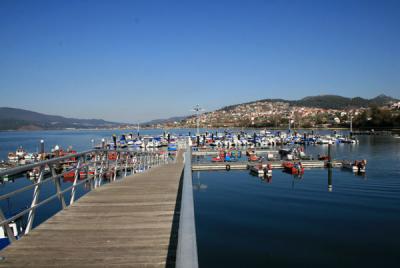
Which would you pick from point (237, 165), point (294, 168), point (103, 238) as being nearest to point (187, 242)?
point (103, 238)

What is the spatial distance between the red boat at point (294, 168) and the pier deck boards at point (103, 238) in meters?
27.4

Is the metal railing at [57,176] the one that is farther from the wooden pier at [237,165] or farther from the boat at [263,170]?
the wooden pier at [237,165]

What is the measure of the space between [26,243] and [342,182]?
2858cm

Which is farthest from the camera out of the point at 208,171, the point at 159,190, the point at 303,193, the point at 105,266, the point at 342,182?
the point at 208,171

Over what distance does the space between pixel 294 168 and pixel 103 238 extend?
3031 cm

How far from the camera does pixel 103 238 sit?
4.46 meters

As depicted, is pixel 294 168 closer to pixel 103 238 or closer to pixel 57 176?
pixel 57 176

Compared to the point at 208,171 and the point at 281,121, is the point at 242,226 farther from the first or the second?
the point at 281,121

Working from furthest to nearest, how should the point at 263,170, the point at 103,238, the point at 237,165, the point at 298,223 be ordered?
the point at 237,165, the point at 263,170, the point at 298,223, the point at 103,238

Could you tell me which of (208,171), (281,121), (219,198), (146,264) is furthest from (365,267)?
(281,121)

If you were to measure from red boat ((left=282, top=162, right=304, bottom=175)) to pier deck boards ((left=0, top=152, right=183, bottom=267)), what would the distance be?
27428 millimetres

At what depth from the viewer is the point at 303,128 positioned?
171m

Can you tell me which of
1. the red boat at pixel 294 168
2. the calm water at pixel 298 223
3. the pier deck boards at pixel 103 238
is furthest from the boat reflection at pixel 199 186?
the pier deck boards at pixel 103 238

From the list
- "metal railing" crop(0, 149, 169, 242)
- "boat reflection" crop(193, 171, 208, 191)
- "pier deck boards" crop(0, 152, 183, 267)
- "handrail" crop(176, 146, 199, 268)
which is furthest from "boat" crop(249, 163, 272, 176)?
"handrail" crop(176, 146, 199, 268)
